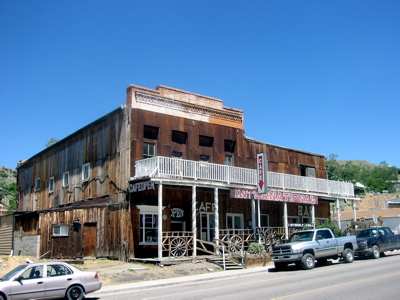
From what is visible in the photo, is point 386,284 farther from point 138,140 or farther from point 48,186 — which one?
point 48,186

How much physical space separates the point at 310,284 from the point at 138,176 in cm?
1132

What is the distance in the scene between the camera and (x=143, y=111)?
79.6 ft

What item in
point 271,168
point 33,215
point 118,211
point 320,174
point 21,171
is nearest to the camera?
point 118,211

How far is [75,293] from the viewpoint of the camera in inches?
496

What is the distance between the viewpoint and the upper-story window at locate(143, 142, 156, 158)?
79.5ft

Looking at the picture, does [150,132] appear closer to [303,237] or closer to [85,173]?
[85,173]

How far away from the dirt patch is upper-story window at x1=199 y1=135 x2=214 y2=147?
8.09 metres

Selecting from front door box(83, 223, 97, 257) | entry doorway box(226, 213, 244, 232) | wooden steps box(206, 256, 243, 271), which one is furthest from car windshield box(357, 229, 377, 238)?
front door box(83, 223, 97, 257)

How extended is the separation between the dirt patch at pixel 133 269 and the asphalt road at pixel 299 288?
1.83 m

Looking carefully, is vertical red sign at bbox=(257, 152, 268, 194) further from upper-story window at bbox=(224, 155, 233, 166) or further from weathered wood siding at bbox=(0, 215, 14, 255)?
weathered wood siding at bbox=(0, 215, 14, 255)

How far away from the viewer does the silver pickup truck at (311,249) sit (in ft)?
60.9

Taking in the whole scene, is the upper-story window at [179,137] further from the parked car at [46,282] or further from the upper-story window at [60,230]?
the parked car at [46,282]

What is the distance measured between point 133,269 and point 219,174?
7782mm

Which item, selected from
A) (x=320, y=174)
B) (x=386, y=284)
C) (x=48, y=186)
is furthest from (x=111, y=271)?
(x=320, y=174)
